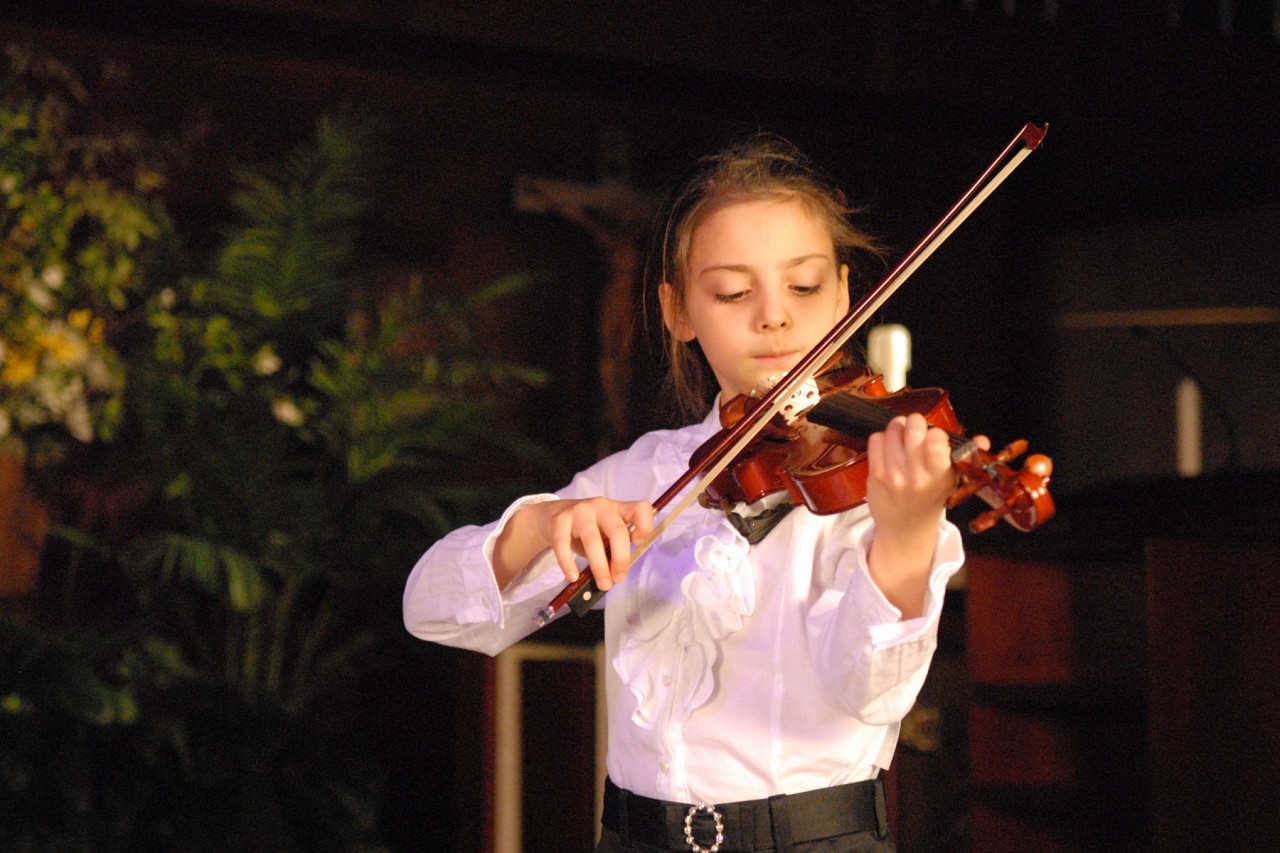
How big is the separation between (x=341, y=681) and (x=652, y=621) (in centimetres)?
304

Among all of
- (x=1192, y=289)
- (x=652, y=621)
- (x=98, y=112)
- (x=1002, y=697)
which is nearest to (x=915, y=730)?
(x=1002, y=697)

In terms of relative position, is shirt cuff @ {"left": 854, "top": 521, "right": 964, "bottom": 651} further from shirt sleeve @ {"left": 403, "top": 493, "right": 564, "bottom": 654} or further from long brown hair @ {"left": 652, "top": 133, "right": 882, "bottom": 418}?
long brown hair @ {"left": 652, "top": 133, "right": 882, "bottom": 418}

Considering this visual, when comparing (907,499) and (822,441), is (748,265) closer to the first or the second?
(822,441)

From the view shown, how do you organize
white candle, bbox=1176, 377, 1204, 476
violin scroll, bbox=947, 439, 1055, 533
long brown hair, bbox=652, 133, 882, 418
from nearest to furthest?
1. violin scroll, bbox=947, 439, 1055, 533
2. long brown hair, bbox=652, 133, 882, 418
3. white candle, bbox=1176, 377, 1204, 476

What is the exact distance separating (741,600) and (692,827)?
0.24 metres

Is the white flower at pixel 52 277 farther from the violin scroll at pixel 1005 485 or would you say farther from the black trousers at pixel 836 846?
the violin scroll at pixel 1005 485

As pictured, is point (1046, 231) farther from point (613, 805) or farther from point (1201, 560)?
point (613, 805)

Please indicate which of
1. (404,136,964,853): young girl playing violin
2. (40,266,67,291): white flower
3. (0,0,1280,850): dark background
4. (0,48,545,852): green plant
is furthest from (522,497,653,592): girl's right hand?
(0,0,1280,850): dark background

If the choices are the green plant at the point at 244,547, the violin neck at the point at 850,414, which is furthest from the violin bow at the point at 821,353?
the green plant at the point at 244,547

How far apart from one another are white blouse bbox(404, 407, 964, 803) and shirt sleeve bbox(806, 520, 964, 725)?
0.02 metres

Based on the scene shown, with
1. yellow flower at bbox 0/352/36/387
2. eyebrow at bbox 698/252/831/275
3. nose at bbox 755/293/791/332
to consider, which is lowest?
nose at bbox 755/293/791/332

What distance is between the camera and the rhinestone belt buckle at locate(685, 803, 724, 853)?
61.1 inches

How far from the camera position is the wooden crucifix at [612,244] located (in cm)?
484

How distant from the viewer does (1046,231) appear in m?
5.66
